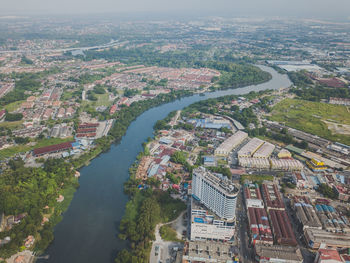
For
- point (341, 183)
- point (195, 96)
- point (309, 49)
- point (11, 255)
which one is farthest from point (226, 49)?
point (11, 255)

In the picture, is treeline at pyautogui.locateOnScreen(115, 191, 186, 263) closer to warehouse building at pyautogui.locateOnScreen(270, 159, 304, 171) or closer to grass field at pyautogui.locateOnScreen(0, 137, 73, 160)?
warehouse building at pyautogui.locateOnScreen(270, 159, 304, 171)

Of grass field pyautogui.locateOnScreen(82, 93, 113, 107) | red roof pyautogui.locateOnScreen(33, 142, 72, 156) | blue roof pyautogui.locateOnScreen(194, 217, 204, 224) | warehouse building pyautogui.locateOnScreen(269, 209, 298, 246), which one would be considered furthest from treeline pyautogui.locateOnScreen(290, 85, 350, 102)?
red roof pyautogui.locateOnScreen(33, 142, 72, 156)

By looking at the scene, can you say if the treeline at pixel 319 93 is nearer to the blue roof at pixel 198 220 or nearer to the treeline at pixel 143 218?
the treeline at pixel 143 218

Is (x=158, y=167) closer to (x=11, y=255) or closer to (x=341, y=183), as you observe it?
(x=11, y=255)

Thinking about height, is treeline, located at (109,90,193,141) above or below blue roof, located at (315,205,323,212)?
below

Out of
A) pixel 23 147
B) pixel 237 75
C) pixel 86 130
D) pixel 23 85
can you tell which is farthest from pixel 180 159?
pixel 23 85

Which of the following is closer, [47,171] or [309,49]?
[47,171]
